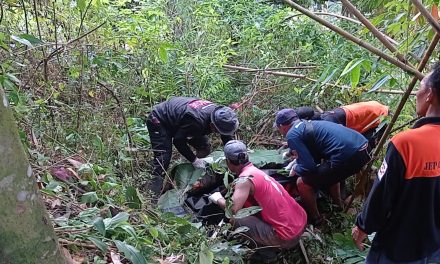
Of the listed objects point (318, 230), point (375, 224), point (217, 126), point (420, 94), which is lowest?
point (318, 230)

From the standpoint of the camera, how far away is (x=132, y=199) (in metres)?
3.04

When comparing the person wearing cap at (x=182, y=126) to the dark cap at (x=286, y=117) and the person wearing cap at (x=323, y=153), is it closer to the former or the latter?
the dark cap at (x=286, y=117)

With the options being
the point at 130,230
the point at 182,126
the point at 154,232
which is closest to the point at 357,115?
the point at 182,126

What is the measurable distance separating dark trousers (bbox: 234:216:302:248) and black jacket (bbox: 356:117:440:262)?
1.63m

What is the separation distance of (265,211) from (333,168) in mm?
914

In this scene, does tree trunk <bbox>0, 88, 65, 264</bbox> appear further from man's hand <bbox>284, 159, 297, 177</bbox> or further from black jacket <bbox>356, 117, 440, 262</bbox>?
man's hand <bbox>284, 159, 297, 177</bbox>

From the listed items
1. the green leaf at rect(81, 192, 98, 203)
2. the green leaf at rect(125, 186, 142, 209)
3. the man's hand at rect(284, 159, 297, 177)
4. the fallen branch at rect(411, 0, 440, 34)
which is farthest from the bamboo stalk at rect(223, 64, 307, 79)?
the fallen branch at rect(411, 0, 440, 34)

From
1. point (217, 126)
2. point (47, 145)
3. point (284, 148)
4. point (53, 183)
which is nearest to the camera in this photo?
point (53, 183)

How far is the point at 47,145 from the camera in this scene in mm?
3686

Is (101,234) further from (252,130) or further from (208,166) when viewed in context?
(252,130)

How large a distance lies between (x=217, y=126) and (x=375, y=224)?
2.53 metres

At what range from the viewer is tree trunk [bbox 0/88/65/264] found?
3.84 ft

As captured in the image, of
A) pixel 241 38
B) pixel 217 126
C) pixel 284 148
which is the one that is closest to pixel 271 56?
pixel 241 38

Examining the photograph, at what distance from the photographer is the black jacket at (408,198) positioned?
2014 mm
